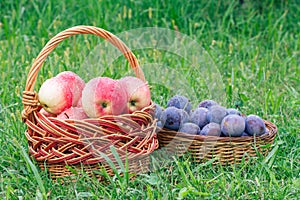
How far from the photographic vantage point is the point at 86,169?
2312 millimetres

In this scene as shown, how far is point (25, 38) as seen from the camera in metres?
4.11

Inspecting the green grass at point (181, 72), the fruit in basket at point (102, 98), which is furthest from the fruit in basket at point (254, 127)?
the fruit in basket at point (102, 98)

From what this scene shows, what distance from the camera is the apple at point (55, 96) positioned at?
91.4 inches

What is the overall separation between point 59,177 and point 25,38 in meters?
1.98

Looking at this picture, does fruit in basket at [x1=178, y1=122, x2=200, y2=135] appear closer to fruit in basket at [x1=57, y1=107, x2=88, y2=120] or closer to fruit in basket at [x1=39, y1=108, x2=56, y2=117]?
fruit in basket at [x1=57, y1=107, x2=88, y2=120]

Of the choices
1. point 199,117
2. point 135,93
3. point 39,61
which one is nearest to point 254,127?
point 199,117

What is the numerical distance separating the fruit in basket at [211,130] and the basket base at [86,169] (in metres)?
0.29

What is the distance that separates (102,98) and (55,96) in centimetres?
19

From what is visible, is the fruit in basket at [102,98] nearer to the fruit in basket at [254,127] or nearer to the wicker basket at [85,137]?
the wicker basket at [85,137]

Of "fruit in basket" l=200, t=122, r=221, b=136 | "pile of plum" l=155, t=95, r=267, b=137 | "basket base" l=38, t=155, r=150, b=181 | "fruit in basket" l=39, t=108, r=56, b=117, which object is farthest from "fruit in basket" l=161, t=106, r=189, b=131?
"fruit in basket" l=39, t=108, r=56, b=117

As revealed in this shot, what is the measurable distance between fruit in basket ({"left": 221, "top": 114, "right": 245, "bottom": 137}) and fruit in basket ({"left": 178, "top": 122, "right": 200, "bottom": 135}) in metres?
0.11

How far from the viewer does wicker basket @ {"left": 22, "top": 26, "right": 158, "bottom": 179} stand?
223cm

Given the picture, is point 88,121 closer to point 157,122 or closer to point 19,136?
point 157,122

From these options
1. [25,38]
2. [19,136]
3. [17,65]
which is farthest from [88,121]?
[25,38]
